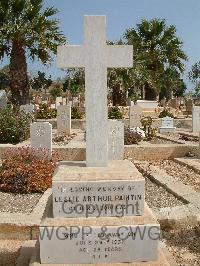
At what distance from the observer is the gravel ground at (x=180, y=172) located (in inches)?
300

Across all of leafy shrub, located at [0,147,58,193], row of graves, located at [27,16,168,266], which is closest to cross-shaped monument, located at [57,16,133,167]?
row of graves, located at [27,16,168,266]

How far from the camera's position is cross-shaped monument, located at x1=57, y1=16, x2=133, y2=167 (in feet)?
12.5

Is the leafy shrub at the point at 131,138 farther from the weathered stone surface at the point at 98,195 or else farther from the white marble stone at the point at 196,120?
the weathered stone surface at the point at 98,195

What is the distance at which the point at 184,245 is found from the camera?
455 centimetres

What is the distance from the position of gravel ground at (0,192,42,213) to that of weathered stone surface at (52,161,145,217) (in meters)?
2.19

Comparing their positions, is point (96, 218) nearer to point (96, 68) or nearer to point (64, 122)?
point (96, 68)

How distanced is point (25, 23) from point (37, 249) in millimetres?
17745

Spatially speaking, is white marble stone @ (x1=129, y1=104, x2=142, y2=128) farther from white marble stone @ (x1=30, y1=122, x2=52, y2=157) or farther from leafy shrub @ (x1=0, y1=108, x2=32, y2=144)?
white marble stone @ (x1=30, y1=122, x2=52, y2=157)

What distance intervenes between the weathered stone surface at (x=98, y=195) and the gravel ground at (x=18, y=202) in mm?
2186

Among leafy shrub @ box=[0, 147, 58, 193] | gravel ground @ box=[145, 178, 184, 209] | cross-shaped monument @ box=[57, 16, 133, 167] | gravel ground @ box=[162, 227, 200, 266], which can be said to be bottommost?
gravel ground @ box=[162, 227, 200, 266]

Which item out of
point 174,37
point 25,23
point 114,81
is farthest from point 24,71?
point 174,37

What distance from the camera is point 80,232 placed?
353 centimetres

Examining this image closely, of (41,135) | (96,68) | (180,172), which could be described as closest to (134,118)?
(41,135)

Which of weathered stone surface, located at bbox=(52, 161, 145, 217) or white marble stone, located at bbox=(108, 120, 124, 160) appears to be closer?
weathered stone surface, located at bbox=(52, 161, 145, 217)
